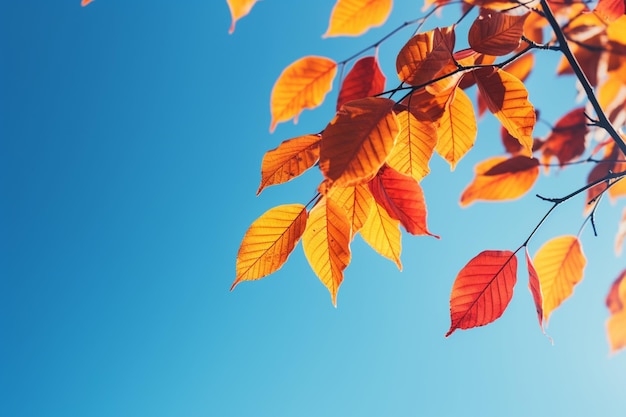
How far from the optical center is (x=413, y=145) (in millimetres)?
354

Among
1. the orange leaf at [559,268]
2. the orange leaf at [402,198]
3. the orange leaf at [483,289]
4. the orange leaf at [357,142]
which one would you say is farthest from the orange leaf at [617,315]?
the orange leaf at [357,142]

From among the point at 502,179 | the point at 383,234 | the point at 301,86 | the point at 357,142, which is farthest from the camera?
the point at 502,179

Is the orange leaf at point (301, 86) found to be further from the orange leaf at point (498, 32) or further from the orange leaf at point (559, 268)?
the orange leaf at point (559, 268)

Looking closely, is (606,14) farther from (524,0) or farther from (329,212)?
(329,212)

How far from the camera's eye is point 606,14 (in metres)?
0.51

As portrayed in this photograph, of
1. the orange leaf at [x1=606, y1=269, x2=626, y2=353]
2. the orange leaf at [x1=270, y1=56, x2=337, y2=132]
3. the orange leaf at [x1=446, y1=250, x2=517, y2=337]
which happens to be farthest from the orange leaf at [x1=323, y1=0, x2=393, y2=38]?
the orange leaf at [x1=606, y1=269, x2=626, y2=353]

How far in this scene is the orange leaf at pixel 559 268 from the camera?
54cm

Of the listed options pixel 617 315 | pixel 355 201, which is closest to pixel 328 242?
pixel 355 201

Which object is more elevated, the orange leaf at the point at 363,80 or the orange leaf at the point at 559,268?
the orange leaf at the point at 363,80

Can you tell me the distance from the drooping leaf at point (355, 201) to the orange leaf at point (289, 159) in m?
0.04

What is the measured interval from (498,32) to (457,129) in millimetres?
92

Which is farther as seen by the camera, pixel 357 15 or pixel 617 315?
pixel 617 315

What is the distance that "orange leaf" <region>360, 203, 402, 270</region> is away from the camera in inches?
14.6

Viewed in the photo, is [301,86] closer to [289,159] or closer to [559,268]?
[289,159]
